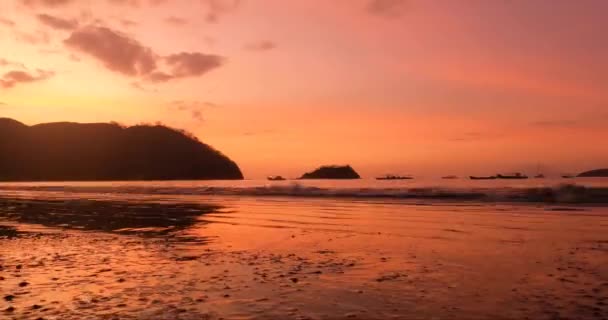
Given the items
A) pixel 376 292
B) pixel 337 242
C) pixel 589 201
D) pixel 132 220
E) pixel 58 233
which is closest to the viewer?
pixel 376 292

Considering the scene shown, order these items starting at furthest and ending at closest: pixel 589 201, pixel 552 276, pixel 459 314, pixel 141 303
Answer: pixel 589 201 → pixel 552 276 → pixel 141 303 → pixel 459 314

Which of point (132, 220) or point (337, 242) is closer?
point (337, 242)

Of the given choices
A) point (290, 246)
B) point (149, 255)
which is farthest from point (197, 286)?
point (290, 246)

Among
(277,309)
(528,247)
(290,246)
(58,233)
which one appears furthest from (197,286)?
(58,233)

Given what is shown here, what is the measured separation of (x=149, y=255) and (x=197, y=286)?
4.52 metres

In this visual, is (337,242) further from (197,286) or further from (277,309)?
(277,309)

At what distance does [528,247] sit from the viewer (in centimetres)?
1447

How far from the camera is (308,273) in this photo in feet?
35.8

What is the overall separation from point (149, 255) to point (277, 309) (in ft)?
22.4

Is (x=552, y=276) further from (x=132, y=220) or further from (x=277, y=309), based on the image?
(x=132, y=220)

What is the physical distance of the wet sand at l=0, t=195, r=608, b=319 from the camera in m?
7.77

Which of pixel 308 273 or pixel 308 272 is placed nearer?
pixel 308 273

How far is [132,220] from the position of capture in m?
25.4

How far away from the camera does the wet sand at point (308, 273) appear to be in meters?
7.77
